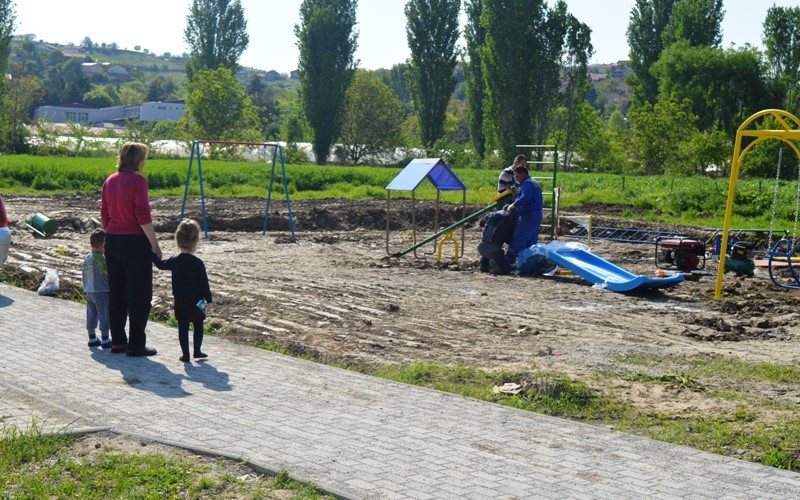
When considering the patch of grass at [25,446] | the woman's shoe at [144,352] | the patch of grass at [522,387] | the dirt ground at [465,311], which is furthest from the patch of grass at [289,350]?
the patch of grass at [25,446]

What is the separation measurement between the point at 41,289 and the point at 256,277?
3729 millimetres

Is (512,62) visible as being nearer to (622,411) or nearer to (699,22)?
(699,22)

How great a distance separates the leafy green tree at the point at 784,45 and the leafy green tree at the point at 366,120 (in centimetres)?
2371

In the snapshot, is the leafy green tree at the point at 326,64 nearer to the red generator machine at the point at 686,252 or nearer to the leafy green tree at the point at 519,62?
the leafy green tree at the point at 519,62

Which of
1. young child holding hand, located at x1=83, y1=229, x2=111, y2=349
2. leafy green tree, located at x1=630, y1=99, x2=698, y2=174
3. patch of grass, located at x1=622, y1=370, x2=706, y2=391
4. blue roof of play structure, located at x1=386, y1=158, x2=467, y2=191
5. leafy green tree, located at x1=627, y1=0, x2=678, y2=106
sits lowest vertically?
patch of grass, located at x1=622, y1=370, x2=706, y2=391

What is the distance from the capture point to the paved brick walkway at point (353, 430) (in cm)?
610

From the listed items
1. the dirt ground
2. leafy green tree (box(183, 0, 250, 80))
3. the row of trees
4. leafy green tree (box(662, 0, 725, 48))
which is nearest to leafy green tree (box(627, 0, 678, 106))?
the row of trees

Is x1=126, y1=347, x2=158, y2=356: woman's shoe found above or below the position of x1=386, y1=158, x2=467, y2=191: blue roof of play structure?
below

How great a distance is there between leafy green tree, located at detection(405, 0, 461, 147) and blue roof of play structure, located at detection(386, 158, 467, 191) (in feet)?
143

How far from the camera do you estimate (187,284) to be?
31.6ft

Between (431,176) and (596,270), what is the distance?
17.8 feet

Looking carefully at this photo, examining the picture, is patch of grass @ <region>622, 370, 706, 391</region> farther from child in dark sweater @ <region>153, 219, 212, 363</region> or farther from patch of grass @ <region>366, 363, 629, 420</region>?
child in dark sweater @ <region>153, 219, 212, 363</region>

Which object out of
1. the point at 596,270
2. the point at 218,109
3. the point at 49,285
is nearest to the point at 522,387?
Result: the point at 49,285

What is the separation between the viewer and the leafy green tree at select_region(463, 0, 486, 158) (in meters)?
64.3
